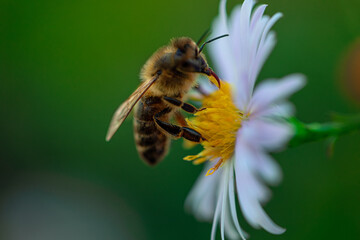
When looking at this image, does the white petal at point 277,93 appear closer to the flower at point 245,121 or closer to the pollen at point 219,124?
the flower at point 245,121

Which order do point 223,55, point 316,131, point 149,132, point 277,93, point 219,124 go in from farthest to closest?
point 223,55
point 149,132
point 219,124
point 316,131
point 277,93

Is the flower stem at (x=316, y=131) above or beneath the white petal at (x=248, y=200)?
above

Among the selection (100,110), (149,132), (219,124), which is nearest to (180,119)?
(149,132)

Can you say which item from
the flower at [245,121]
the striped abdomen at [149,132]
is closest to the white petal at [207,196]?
the flower at [245,121]

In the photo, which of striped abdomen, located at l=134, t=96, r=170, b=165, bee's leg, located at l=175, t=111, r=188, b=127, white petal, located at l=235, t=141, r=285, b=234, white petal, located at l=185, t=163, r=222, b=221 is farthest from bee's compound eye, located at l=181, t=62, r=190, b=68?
white petal, located at l=185, t=163, r=222, b=221

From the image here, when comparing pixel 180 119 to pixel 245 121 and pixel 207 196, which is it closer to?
pixel 245 121

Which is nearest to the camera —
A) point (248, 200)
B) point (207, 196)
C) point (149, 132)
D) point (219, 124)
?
point (248, 200)
